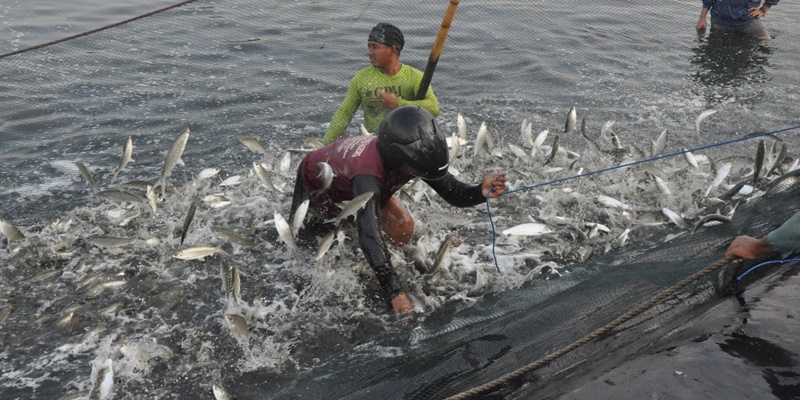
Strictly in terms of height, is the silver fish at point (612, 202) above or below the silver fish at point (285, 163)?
below

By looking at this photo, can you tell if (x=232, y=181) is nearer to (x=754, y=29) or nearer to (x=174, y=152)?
(x=174, y=152)

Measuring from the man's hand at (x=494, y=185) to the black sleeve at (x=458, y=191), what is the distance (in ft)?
0.36

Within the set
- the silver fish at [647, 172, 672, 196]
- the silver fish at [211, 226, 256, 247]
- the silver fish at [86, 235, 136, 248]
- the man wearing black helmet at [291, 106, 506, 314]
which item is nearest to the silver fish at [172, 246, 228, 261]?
the silver fish at [211, 226, 256, 247]

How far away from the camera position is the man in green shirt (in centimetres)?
656

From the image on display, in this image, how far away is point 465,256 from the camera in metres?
5.96

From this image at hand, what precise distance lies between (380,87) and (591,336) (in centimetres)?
390

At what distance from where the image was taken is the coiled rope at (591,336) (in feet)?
10.8

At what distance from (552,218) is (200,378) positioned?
11.6ft

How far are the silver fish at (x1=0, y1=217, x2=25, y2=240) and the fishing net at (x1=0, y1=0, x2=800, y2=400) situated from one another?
0.19 metres

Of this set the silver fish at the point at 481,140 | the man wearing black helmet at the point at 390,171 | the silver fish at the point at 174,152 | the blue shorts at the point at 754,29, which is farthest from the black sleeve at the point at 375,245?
the blue shorts at the point at 754,29

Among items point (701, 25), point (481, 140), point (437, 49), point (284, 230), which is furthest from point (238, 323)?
point (701, 25)

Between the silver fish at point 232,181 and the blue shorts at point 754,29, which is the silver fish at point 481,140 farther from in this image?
the blue shorts at point 754,29

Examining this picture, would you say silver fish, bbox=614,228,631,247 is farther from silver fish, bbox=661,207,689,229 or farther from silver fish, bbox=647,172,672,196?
silver fish, bbox=647,172,672,196

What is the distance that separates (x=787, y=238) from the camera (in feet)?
11.5
